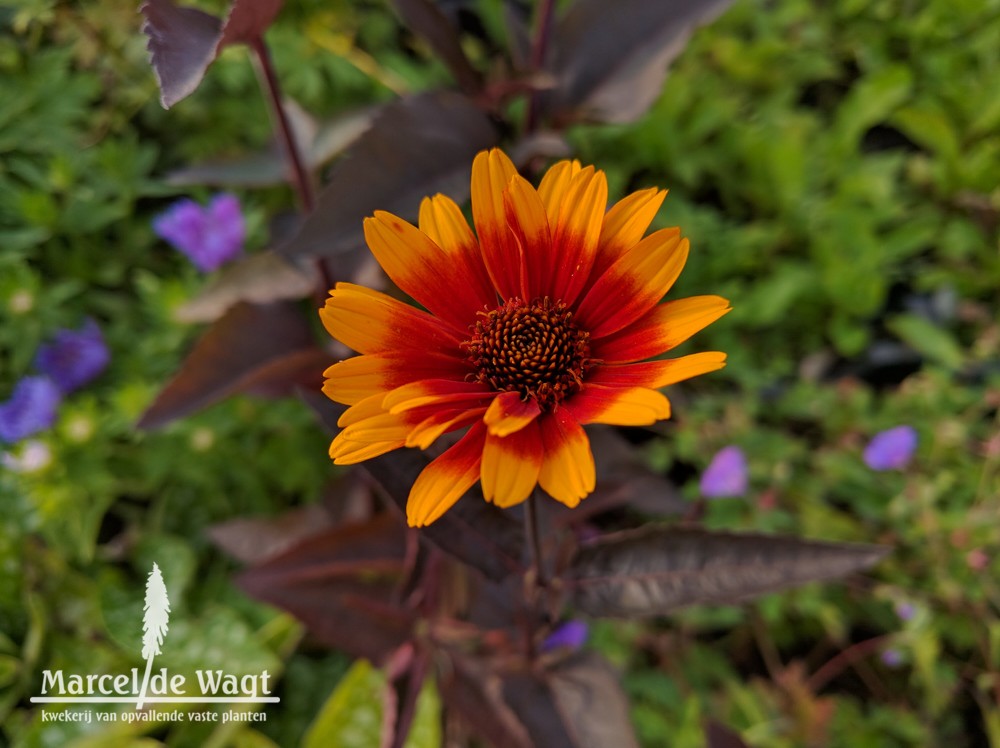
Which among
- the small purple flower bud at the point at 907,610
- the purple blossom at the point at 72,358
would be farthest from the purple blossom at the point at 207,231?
the small purple flower bud at the point at 907,610

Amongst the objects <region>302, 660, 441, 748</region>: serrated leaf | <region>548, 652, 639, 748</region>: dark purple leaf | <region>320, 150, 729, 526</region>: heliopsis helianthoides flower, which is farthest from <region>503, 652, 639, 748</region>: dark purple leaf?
<region>320, 150, 729, 526</region>: heliopsis helianthoides flower

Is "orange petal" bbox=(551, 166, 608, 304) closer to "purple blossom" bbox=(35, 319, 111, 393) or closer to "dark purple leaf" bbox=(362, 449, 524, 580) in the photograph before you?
"dark purple leaf" bbox=(362, 449, 524, 580)

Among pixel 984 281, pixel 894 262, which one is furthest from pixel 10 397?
pixel 984 281

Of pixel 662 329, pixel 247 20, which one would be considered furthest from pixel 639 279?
pixel 247 20

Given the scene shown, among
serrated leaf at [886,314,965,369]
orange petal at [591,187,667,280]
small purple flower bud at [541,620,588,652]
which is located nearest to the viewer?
orange petal at [591,187,667,280]

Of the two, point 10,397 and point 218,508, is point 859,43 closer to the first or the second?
point 218,508

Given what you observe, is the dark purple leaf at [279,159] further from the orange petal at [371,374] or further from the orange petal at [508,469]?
the orange petal at [508,469]

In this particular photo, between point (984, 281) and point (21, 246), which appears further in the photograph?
point (984, 281)
